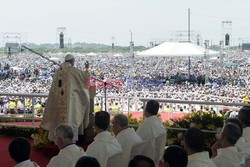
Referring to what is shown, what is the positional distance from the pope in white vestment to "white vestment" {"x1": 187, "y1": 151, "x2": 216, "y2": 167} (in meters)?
4.00


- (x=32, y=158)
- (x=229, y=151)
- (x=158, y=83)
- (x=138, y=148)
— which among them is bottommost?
(x=158, y=83)

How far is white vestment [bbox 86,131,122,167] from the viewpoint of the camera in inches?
169

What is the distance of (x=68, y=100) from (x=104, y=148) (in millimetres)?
3225

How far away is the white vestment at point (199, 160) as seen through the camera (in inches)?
140

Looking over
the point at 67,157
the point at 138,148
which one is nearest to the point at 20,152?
the point at 67,157

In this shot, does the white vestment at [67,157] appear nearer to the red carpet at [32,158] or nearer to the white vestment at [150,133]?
the white vestment at [150,133]

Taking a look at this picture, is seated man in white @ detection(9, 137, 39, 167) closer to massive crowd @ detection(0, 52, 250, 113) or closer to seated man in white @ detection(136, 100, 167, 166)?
seated man in white @ detection(136, 100, 167, 166)

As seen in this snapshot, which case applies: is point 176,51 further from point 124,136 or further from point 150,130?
point 124,136

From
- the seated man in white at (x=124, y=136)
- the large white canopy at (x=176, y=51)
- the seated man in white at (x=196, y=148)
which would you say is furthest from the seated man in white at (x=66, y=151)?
the large white canopy at (x=176, y=51)

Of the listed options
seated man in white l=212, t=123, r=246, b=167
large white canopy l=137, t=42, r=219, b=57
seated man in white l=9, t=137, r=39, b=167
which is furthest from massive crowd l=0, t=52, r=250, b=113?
seated man in white l=9, t=137, r=39, b=167

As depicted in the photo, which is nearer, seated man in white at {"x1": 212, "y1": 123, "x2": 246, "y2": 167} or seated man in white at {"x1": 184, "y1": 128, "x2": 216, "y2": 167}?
seated man in white at {"x1": 184, "y1": 128, "x2": 216, "y2": 167}

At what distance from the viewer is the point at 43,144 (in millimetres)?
7832

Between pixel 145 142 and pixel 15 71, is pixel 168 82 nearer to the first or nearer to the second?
pixel 15 71

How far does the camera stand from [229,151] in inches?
153
